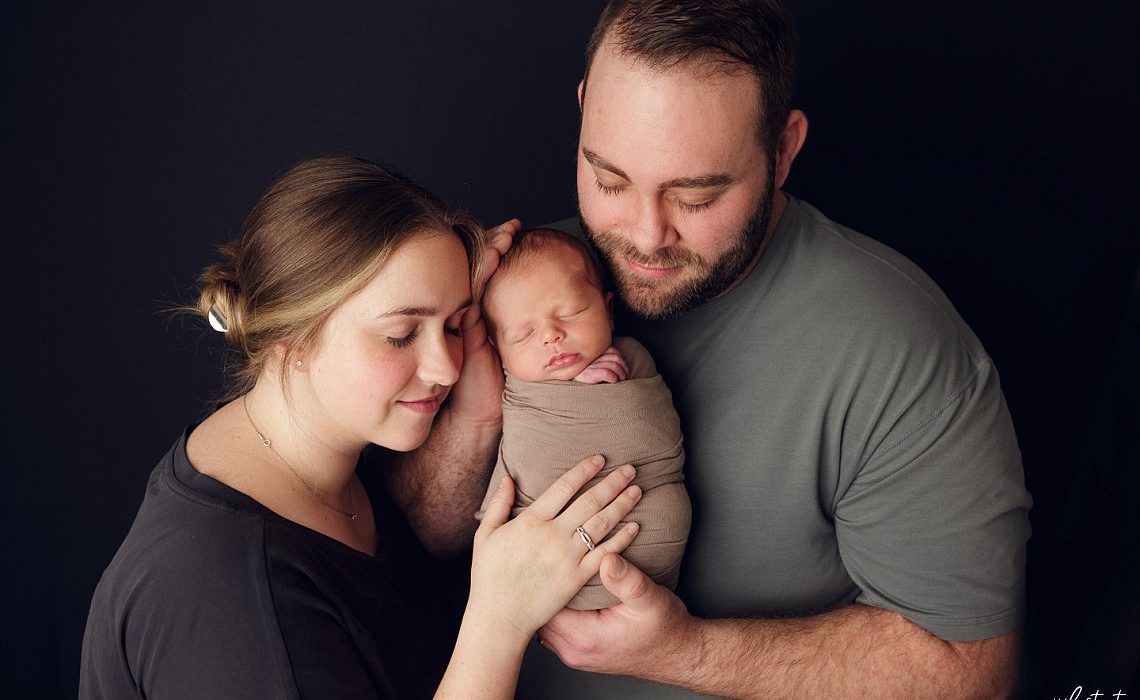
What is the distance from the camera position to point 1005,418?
1.83m

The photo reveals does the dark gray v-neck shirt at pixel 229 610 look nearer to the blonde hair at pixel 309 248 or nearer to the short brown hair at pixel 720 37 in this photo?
the blonde hair at pixel 309 248

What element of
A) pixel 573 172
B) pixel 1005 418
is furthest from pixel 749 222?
pixel 573 172

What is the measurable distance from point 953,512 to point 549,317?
89cm

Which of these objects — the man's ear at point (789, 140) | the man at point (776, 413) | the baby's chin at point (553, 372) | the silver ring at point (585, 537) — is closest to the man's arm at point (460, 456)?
the baby's chin at point (553, 372)

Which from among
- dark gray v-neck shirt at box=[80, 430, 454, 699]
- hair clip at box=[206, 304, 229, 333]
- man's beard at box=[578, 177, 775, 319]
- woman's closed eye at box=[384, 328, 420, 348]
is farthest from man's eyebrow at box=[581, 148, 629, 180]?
dark gray v-neck shirt at box=[80, 430, 454, 699]

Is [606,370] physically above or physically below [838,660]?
above

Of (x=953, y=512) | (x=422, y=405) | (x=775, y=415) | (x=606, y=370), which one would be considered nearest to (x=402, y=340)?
(x=422, y=405)

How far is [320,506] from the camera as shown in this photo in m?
1.83

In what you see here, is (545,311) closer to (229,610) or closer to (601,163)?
(601,163)

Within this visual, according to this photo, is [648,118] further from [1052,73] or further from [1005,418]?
[1052,73]

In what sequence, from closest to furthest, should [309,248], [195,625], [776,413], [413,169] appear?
[195,625] < [309,248] < [776,413] < [413,169]

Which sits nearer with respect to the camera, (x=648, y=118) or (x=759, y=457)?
(x=648, y=118)

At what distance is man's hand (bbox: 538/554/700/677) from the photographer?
1.73 m

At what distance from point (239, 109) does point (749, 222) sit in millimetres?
1462
